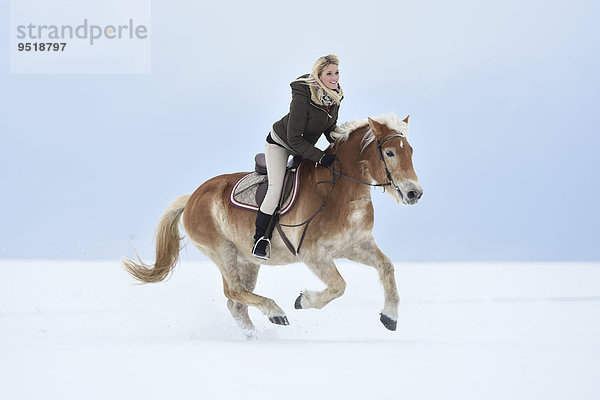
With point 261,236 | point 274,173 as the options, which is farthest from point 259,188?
point 261,236

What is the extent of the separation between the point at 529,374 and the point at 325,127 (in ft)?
8.80

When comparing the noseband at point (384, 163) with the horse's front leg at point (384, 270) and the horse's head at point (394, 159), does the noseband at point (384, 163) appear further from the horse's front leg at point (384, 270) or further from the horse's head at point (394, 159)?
the horse's front leg at point (384, 270)

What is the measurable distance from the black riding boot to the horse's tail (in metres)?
1.59

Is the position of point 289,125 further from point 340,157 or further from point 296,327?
point 296,327

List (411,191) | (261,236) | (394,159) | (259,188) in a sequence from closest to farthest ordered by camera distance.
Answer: (411,191) < (394,159) < (261,236) < (259,188)

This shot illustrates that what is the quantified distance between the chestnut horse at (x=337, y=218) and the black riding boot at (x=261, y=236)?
12 cm

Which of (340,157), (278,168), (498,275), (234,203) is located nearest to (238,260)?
(234,203)

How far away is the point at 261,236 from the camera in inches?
230

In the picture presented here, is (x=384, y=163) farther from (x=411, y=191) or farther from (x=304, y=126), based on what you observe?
(x=304, y=126)

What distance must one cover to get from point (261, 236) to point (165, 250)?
69.0 inches

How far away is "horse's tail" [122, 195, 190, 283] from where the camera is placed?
7.09 meters

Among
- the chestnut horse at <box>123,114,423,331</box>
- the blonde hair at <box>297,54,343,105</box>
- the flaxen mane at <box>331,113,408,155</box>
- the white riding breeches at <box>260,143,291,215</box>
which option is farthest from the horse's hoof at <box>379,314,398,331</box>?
the blonde hair at <box>297,54,343,105</box>

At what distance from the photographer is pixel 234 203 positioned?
245 inches

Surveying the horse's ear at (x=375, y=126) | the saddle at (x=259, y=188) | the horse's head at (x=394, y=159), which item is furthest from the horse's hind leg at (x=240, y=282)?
the horse's ear at (x=375, y=126)
